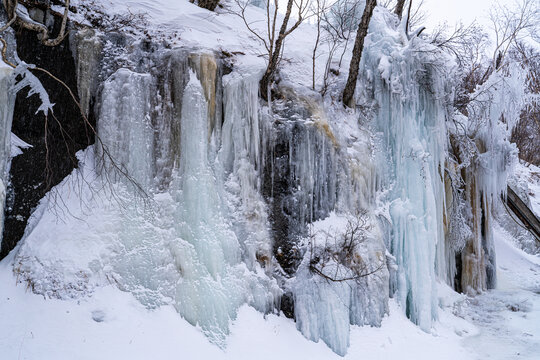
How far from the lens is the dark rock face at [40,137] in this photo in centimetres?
498

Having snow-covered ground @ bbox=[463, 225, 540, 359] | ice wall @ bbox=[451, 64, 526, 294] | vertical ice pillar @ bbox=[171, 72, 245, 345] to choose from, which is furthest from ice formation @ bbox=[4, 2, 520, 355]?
ice wall @ bbox=[451, 64, 526, 294]

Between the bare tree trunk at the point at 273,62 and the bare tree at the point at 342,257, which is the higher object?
the bare tree trunk at the point at 273,62

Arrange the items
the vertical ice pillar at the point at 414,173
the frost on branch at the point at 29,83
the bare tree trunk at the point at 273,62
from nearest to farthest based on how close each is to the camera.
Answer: the frost on branch at the point at 29,83 < the bare tree trunk at the point at 273,62 < the vertical ice pillar at the point at 414,173

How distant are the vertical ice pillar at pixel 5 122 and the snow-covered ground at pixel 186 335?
0.87 metres

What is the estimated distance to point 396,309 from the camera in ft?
20.8

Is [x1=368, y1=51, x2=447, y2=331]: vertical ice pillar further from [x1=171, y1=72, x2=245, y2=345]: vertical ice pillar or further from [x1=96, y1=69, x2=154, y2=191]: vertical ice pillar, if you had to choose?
[x1=96, y1=69, x2=154, y2=191]: vertical ice pillar

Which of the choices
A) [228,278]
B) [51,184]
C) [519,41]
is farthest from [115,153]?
[519,41]

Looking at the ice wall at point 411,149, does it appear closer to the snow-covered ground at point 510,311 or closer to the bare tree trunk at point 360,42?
the bare tree trunk at point 360,42

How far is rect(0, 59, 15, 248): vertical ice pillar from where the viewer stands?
4.61 metres

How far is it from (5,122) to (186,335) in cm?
339

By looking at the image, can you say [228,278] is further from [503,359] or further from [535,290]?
[535,290]

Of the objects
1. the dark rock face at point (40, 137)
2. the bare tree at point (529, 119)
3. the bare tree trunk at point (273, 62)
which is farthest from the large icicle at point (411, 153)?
the bare tree at point (529, 119)

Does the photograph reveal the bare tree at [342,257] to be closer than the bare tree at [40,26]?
No

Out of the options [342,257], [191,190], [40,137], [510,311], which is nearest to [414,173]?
[342,257]
